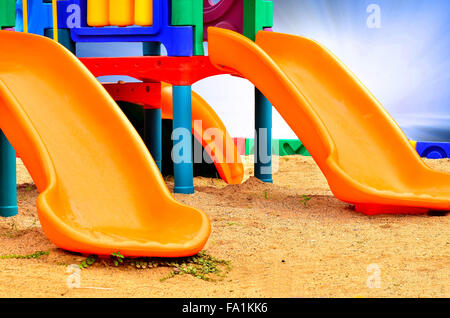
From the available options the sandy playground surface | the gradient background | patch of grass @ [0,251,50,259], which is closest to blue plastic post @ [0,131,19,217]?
the sandy playground surface

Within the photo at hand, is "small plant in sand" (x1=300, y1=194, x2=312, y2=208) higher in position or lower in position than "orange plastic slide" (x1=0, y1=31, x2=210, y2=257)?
lower

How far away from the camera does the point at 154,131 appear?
6.39 m

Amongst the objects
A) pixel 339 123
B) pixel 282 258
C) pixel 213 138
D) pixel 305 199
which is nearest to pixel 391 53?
pixel 213 138

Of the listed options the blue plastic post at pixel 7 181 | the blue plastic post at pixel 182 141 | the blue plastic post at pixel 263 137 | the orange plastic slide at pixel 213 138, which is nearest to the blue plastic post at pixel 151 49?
the orange plastic slide at pixel 213 138

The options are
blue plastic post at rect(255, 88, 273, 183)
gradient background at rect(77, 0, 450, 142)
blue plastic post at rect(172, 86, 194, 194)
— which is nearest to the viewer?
blue plastic post at rect(172, 86, 194, 194)

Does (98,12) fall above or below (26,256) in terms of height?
above

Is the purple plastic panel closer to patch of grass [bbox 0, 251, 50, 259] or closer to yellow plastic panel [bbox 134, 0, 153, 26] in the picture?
yellow plastic panel [bbox 134, 0, 153, 26]

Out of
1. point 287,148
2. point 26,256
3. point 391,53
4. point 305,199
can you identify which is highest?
point 391,53

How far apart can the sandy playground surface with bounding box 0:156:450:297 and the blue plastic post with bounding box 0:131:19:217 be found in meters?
0.13

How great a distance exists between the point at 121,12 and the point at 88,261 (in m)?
2.95

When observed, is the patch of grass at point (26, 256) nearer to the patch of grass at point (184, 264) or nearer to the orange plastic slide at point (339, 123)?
the patch of grass at point (184, 264)

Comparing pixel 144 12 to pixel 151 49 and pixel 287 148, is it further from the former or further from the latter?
pixel 287 148

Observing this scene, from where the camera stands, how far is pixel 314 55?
16.2ft

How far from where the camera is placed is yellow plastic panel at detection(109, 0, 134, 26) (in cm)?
489
